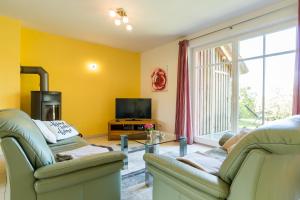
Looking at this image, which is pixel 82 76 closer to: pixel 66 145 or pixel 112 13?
pixel 112 13

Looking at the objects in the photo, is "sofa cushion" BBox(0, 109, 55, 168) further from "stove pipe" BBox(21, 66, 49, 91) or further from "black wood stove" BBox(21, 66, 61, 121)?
"stove pipe" BBox(21, 66, 49, 91)

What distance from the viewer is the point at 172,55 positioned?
470cm

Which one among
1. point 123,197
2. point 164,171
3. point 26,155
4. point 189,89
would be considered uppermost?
point 189,89

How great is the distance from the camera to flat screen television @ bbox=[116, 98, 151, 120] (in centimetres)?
492

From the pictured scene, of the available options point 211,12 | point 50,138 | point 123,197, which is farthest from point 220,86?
point 50,138

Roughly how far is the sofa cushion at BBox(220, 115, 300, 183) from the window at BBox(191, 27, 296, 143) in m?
2.47

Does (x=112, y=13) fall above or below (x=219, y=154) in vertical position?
above

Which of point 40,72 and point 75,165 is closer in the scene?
point 75,165

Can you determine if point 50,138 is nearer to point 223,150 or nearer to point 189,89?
point 223,150

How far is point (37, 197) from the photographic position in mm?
1264

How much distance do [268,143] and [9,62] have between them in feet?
13.5

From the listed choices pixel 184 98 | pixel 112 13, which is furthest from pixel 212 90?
pixel 112 13

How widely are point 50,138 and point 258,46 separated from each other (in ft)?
11.8

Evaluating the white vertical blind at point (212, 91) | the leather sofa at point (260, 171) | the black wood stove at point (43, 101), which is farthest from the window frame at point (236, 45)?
the black wood stove at point (43, 101)
